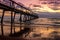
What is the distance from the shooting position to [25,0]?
443 centimetres

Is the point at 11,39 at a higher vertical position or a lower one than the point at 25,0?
lower

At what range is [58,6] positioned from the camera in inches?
175

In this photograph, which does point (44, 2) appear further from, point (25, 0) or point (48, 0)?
point (25, 0)

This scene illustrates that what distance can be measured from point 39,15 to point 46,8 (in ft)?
1.15

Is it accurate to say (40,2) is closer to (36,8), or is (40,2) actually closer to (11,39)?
(36,8)

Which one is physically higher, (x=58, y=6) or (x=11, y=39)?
(x=58, y=6)

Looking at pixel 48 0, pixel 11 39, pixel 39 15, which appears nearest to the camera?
pixel 11 39

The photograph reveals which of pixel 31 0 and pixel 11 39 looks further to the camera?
pixel 31 0

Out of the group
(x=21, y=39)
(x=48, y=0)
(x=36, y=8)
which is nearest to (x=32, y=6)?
(x=36, y=8)

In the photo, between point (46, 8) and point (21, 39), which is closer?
point (21, 39)

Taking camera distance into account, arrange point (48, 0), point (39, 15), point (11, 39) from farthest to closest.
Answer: point (48, 0) → point (39, 15) → point (11, 39)

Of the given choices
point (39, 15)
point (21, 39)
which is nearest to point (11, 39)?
point (21, 39)

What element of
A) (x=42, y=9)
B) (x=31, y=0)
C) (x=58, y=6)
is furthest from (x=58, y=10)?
(x=31, y=0)

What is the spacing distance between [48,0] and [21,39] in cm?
315
